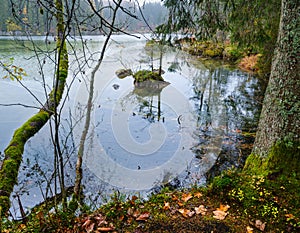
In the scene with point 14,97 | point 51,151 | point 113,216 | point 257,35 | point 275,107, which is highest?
point 14,97

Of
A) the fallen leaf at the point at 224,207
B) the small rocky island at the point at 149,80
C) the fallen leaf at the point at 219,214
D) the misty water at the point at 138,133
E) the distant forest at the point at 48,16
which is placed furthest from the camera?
the small rocky island at the point at 149,80

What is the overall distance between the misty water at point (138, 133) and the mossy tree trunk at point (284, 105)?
1.91 m

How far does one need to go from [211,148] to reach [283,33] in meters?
4.35

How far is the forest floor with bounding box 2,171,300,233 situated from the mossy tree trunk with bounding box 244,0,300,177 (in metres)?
0.15

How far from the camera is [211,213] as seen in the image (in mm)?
2199

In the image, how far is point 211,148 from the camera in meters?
6.38

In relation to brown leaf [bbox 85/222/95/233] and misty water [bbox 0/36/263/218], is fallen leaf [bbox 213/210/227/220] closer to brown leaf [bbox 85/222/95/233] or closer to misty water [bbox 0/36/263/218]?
brown leaf [bbox 85/222/95/233]

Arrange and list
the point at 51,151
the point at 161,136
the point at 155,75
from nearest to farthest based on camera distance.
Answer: the point at 51,151, the point at 161,136, the point at 155,75

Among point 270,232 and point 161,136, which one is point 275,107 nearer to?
point 270,232

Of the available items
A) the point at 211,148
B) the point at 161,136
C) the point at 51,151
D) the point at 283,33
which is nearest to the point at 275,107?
the point at 283,33

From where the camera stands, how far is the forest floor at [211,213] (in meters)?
2.03

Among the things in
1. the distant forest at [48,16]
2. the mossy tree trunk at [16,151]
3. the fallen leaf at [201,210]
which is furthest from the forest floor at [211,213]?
the mossy tree trunk at [16,151]

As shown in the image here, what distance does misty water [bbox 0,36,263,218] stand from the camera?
5.09 m

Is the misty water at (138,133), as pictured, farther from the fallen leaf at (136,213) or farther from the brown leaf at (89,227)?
the fallen leaf at (136,213)
